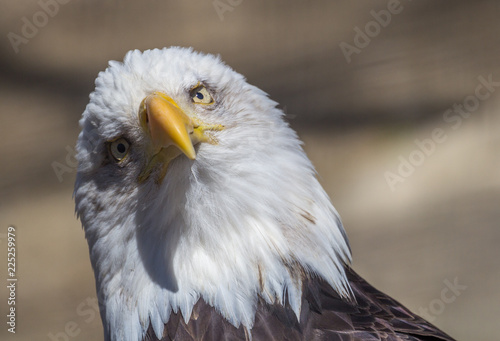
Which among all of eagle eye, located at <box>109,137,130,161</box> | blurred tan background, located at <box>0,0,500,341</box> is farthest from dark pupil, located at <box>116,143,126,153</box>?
blurred tan background, located at <box>0,0,500,341</box>

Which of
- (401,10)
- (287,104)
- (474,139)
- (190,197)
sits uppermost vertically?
(401,10)

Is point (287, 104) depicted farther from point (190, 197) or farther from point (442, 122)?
point (190, 197)

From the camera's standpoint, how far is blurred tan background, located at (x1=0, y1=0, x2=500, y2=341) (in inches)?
134

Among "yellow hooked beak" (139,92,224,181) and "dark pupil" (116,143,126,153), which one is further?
"dark pupil" (116,143,126,153)

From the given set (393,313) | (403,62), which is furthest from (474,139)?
(393,313)

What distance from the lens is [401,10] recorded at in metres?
3.46

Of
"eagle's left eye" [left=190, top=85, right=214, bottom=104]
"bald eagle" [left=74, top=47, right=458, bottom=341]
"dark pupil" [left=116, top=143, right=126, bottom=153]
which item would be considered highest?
"eagle's left eye" [left=190, top=85, right=214, bottom=104]

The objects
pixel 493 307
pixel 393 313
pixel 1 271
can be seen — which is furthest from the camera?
pixel 1 271

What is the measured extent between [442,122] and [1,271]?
8.83 ft

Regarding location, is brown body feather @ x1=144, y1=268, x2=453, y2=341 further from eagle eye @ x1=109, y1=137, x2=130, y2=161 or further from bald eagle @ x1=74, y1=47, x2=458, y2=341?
eagle eye @ x1=109, y1=137, x2=130, y2=161

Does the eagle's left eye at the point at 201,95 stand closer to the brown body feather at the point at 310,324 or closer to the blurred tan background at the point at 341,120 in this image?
the brown body feather at the point at 310,324

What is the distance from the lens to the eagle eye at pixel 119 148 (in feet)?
5.29

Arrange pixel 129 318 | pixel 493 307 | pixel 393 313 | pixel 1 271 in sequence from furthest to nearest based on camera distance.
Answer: pixel 1 271
pixel 493 307
pixel 393 313
pixel 129 318

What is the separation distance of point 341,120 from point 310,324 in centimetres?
208
